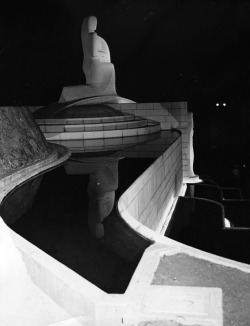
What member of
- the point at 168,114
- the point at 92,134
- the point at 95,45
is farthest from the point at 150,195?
the point at 95,45

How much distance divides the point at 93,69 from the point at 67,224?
12401 millimetres

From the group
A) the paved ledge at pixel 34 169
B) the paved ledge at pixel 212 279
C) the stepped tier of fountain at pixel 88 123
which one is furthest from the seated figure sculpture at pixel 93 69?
the paved ledge at pixel 212 279

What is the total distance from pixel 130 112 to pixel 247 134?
28328mm

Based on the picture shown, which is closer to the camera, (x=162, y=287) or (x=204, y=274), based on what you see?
(x=162, y=287)

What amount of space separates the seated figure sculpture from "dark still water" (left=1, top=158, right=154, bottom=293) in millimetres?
8506

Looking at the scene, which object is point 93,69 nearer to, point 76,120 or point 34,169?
point 76,120

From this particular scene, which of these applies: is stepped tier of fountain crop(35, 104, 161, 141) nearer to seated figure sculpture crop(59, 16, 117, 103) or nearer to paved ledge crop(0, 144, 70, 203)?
seated figure sculpture crop(59, 16, 117, 103)

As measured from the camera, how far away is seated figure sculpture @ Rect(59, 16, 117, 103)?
16.2m

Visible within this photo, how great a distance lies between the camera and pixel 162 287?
337cm

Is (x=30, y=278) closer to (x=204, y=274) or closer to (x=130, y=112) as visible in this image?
(x=204, y=274)

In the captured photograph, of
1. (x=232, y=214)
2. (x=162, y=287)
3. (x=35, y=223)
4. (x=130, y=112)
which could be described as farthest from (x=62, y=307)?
(x=130, y=112)

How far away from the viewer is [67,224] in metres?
5.27

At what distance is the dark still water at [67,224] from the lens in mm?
3838

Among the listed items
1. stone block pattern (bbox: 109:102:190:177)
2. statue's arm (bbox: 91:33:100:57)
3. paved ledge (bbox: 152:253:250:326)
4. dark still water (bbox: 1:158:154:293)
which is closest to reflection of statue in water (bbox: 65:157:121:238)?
dark still water (bbox: 1:158:154:293)
